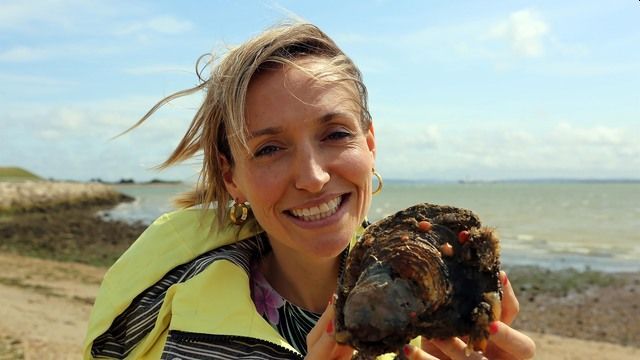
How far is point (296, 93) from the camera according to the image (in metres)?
3.05

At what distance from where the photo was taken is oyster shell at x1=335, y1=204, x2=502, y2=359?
6.61 feet

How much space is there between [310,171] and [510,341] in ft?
3.72

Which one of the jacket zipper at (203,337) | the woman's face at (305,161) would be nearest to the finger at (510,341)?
the woman's face at (305,161)

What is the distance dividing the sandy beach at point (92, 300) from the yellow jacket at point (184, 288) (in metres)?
7.56

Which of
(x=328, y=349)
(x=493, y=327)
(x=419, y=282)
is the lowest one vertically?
(x=328, y=349)

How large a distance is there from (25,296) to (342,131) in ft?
47.8

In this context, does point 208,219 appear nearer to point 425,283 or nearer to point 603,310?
point 425,283

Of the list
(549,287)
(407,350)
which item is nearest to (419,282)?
(407,350)

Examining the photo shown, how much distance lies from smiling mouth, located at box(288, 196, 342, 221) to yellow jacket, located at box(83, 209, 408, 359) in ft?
1.65

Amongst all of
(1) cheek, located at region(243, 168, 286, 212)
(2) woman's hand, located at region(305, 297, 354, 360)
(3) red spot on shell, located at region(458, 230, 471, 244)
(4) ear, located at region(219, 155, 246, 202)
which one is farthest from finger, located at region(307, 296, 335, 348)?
(4) ear, located at region(219, 155, 246, 202)

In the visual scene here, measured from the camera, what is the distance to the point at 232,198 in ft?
12.3

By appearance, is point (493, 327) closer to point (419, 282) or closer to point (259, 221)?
point (419, 282)

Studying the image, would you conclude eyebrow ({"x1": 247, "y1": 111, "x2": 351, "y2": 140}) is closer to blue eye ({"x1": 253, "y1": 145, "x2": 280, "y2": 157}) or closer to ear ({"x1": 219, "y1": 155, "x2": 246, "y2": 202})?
blue eye ({"x1": 253, "y1": 145, "x2": 280, "y2": 157})

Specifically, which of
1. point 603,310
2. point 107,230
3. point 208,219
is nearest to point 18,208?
point 107,230
